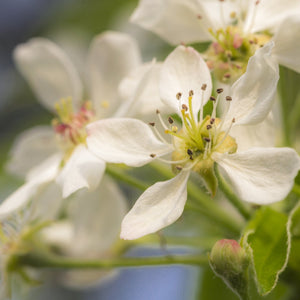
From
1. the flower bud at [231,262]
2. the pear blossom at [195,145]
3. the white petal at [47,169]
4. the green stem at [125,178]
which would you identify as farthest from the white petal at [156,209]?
Answer: the white petal at [47,169]

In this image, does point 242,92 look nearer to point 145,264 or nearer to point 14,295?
point 145,264

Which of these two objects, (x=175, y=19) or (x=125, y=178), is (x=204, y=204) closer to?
(x=125, y=178)

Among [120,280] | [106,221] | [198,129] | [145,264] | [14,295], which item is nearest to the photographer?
[198,129]

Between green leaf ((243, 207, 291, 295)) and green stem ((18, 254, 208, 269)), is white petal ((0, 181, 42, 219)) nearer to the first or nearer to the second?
green stem ((18, 254, 208, 269))

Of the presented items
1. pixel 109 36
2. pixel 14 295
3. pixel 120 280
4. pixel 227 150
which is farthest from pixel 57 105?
pixel 120 280

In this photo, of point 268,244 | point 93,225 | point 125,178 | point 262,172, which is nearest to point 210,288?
point 93,225

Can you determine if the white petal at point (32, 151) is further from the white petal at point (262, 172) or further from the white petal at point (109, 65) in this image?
the white petal at point (262, 172)
